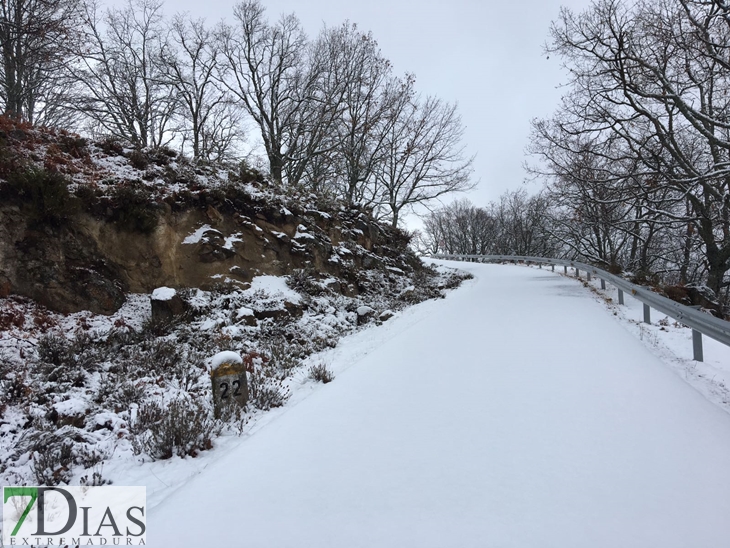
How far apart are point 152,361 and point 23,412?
1.73 metres

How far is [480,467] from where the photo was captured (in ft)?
9.21

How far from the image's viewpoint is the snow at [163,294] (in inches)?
293

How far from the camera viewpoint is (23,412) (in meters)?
4.06

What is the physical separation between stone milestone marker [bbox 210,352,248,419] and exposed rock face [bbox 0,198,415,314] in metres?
4.55

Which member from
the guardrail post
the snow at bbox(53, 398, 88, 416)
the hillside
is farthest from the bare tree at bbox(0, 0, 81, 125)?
the guardrail post

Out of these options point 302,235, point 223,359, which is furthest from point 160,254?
point 223,359

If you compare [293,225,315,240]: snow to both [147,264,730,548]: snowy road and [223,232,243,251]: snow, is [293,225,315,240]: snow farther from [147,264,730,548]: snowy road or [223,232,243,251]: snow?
[147,264,730,548]: snowy road

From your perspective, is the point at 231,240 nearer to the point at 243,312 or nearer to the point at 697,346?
the point at 243,312

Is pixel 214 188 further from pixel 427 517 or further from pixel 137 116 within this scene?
pixel 137 116

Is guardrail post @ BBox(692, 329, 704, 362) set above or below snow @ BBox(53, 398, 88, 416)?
above

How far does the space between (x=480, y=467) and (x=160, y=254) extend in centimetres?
833

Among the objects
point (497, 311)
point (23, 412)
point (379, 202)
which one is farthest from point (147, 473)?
point (379, 202)

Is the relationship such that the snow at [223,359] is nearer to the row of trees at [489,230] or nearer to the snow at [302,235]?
the snow at [302,235]

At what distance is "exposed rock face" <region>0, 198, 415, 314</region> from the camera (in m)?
6.66
